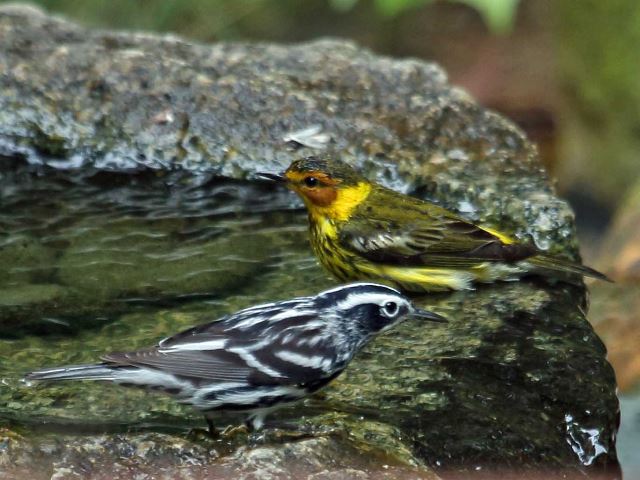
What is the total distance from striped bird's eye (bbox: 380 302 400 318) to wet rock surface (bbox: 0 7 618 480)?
0.66 ft

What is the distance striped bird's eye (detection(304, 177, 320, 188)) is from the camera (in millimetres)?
5582

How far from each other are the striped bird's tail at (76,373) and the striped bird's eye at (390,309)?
37.9 inches

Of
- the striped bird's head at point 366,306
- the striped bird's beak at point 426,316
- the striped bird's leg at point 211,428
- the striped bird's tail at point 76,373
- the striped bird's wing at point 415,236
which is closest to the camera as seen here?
the striped bird's tail at point 76,373

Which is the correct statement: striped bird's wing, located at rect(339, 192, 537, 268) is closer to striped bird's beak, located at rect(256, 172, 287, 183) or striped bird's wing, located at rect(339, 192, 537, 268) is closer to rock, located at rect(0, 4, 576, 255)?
striped bird's beak, located at rect(256, 172, 287, 183)

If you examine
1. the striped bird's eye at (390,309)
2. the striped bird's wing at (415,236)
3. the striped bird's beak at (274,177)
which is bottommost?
the striped bird's wing at (415,236)

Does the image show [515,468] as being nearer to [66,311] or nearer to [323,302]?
[323,302]

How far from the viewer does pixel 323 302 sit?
13.9 ft

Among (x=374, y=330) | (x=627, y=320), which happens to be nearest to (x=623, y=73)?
(x=627, y=320)

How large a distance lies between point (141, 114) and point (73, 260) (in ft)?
3.85

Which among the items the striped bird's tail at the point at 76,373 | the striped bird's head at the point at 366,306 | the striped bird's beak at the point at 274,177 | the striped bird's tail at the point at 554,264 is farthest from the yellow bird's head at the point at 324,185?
the striped bird's tail at the point at 76,373

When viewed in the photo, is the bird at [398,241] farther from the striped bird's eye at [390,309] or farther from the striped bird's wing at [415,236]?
the striped bird's eye at [390,309]

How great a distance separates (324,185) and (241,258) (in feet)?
1.58

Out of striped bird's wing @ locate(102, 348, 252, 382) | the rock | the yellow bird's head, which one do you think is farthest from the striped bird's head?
the rock

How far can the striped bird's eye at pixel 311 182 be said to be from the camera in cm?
558
